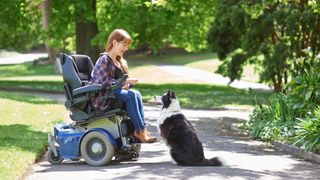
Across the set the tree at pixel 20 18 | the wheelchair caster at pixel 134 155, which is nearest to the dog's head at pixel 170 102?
the wheelchair caster at pixel 134 155

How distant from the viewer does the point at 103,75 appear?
9758 mm

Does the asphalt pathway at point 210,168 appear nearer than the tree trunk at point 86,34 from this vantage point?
Yes

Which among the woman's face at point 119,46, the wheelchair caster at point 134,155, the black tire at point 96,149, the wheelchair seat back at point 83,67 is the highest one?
the woman's face at point 119,46

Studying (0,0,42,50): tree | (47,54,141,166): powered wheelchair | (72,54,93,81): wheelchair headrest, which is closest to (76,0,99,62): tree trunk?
(0,0,42,50): tree

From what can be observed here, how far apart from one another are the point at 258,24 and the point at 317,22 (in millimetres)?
3813

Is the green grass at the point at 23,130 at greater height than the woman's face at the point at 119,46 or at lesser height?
lesser

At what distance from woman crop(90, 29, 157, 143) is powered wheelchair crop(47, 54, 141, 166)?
3.8 inches

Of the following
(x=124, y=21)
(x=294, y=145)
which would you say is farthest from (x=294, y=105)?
(x=124, y=21)

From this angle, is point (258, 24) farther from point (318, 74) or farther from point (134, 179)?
point (134, 179)

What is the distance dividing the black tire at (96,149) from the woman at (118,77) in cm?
42

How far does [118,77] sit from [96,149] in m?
1.12

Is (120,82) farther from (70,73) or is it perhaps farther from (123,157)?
(123,157)

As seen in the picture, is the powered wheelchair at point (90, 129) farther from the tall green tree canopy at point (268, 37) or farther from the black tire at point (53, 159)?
the tall green tree canopy at point (268, 37)

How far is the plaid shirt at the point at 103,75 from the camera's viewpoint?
973 centimetres
